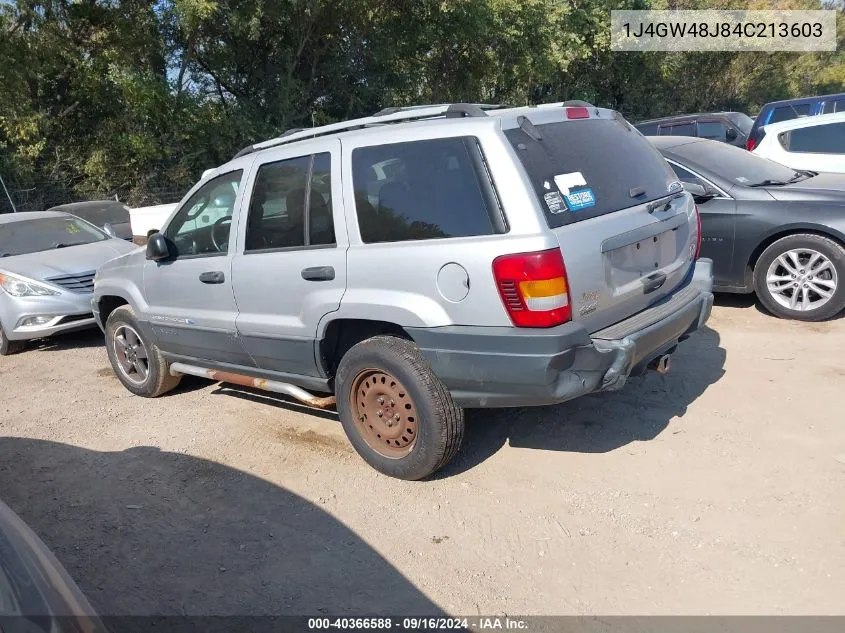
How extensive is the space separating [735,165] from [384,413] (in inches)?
191

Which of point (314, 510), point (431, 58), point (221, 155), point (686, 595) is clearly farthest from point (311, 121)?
point (686, 595)

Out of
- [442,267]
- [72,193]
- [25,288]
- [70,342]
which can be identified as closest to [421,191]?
[442,267]

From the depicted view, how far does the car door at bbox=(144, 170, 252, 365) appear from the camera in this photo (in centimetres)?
462

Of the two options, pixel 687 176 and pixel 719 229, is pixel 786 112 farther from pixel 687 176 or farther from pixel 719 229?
pixel 719 229

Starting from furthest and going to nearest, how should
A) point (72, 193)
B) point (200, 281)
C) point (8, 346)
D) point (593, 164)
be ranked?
point (72, 193)
point (8, 346)
point (200, 281)
point (593, 164)

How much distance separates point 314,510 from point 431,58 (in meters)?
19.6

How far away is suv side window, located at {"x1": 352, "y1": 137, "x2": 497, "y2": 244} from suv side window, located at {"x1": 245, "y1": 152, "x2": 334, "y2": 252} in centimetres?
26

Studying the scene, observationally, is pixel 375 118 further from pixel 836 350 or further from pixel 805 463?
pixel 836 350

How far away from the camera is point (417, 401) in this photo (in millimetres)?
3666

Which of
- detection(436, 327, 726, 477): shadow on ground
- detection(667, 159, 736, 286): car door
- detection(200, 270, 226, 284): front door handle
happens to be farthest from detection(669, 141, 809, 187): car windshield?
detection(200, 270, 226, 284): front door handle

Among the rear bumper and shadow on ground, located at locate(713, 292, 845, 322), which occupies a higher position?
the rear bumper

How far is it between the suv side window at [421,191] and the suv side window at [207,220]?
3.95 feet

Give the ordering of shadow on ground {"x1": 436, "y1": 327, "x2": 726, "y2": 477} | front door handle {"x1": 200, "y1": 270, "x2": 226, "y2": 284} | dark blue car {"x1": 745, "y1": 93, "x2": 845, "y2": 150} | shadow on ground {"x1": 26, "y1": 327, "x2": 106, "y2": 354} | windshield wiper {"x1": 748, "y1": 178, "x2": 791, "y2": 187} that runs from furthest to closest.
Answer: dark blue car {"x1": 745, "y1": 93, "x2": 845, "y2": 150}
shadow on ground {"x1": 26, "y1": 327, "x2": 106, "y2": 354}
windshield wiper {"x1": 748, "y1": 178, "x2": 791, "y2": 187}
front door handle {"x1": 200, "y1": 270, "x2": 226, "y2": 284}
shadow on ground {"x1": 436, "y1": 327, "x2": 726, "y2": 477}

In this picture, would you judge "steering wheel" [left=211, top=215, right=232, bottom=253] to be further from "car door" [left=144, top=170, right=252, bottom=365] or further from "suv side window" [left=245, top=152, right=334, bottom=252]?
"suv side window" [left=245, top=152, right=334, bottom=252]
